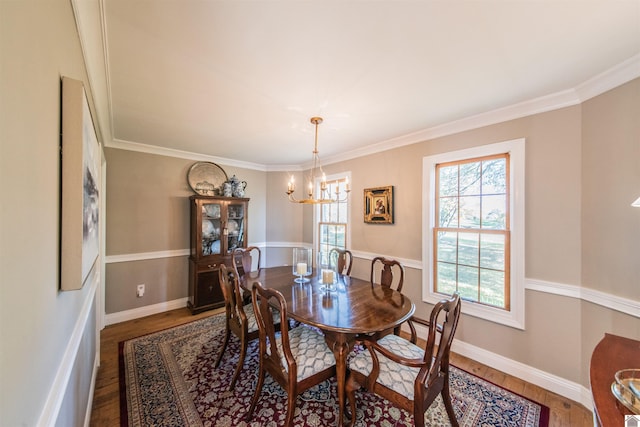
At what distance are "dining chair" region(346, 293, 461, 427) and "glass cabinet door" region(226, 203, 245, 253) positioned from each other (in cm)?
287

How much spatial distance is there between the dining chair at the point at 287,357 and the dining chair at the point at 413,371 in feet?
0.69

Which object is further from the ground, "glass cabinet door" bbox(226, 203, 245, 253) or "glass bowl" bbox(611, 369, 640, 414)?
"glass cabinet door" bbox(226, 203, 245, 253)

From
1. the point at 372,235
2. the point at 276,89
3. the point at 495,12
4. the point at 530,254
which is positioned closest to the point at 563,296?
the point at 530,254

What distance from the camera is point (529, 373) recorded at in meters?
2.19

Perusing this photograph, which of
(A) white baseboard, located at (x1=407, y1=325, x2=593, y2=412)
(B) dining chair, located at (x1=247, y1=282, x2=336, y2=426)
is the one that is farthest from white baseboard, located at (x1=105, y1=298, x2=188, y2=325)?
(A) white baseboard, located at (x1=407, y1=325, x2=593, y2=412)

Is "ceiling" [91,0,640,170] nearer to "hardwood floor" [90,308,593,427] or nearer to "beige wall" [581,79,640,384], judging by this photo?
"beige wall" [581,79,640,384]

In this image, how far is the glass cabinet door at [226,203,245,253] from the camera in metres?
3.97

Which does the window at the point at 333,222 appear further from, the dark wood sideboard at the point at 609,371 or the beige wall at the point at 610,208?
the dark wood sideboard at the point at 609,371

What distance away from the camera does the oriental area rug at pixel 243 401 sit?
5.78ft

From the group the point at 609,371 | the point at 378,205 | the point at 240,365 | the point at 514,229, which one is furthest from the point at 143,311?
the point at 514,229

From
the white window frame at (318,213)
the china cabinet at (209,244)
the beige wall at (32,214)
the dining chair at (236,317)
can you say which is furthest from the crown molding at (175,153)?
the beige wall at (32,214)

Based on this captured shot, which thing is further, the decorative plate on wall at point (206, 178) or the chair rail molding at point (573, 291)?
the decorative plate on wall at point (206, 178)

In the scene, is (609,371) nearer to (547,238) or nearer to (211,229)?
(547,238)

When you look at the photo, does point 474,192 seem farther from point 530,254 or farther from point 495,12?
point 495,12
